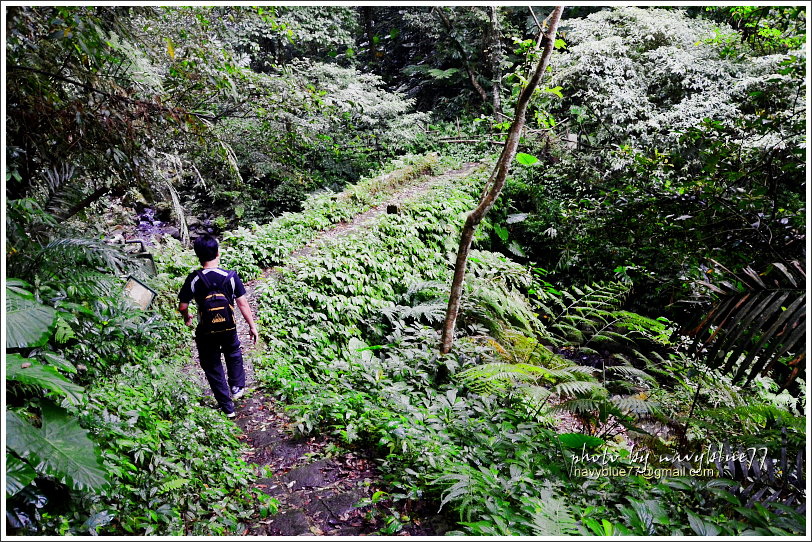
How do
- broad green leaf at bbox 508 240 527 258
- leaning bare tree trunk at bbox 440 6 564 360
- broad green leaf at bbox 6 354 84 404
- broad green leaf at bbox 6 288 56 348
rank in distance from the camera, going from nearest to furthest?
1. broad green leaf at bbox 6 354 84 404
2. broad green leaf at bbox 6 288 56 348
3. leaning bare tree trunk at bbox 440 6 564 360
4. broad green leaf at bbox 508 240 527 258

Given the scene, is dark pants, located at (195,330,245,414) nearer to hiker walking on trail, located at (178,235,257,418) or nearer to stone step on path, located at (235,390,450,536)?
hiker walking on trail, located at (178,235,257,418)

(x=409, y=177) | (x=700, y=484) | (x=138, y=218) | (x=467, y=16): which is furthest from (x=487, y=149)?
(x=700, y=484)

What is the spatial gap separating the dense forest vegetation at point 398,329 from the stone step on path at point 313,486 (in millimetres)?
124

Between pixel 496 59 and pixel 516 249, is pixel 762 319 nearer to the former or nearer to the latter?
pixel 516 249

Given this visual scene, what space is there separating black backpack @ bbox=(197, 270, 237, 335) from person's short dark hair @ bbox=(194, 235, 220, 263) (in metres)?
0.14

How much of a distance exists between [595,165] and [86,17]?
963 cm

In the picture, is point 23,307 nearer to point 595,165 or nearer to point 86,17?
point 86,17

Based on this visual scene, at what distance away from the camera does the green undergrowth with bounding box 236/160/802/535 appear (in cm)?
277

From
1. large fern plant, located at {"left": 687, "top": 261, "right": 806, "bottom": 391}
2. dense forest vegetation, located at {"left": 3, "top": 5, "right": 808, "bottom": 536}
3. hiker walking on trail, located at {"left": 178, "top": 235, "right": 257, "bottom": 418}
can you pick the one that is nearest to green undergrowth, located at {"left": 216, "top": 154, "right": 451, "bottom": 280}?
dense forest vegetation, located at {"left": 3, "top": 5, "right": 808, "bottom": 536}

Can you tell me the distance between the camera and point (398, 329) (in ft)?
20.3

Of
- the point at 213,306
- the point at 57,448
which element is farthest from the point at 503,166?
the point at 57,448

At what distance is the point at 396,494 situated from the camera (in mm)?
3021

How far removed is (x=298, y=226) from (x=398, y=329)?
348cm

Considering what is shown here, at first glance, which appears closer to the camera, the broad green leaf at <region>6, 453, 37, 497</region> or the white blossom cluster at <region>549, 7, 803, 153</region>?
the broad green leaf at <region>6, 453, 37, 497</region>
